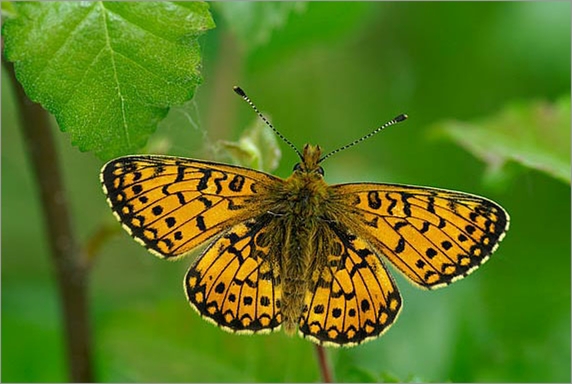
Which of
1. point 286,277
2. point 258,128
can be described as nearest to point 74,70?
point 258,128

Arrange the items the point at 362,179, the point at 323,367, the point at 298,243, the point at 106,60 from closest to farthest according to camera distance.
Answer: the point at 106,60, the point at 323,367, the point at 298,243, the point at 362,179

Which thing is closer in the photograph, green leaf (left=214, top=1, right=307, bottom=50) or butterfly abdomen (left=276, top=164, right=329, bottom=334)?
butterfly abdomen (left=276, top=164, right=329, bottom=334)

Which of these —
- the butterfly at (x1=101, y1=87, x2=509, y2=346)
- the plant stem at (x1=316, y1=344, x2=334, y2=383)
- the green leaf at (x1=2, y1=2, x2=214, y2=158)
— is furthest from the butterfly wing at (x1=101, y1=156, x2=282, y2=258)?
the plant stem at (x1=316, y1=344, x2=334, y2=383)

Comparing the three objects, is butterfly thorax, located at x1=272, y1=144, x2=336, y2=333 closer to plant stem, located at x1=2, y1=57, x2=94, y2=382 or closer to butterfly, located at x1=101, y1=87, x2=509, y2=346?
butterfly, located at x1=101, y1=87, x2=509, y2=346

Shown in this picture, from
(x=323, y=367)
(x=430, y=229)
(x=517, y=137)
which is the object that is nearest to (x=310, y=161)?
(x=430, y=229)

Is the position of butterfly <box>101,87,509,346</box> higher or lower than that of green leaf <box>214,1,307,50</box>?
lower

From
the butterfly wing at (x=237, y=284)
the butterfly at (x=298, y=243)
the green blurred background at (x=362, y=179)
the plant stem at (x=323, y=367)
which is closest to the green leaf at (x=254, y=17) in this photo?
the green blurred background at (x=362, y=179)

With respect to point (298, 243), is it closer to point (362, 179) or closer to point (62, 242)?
point (62, 242)
